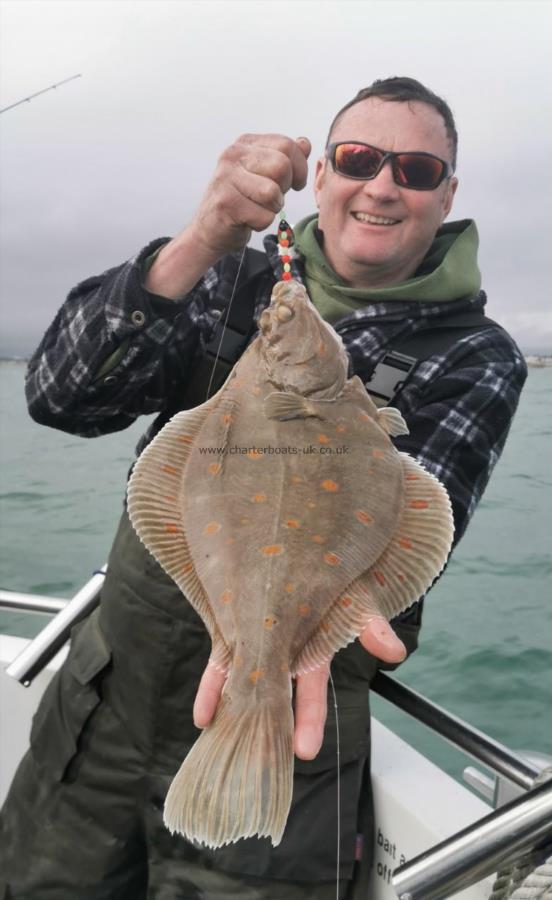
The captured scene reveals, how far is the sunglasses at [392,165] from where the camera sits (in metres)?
2.84

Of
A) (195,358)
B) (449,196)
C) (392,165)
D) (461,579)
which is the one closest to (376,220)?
(392,165)

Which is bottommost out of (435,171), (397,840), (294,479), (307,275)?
(397,840)

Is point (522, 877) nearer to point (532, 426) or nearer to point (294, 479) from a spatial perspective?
point (294, 479)

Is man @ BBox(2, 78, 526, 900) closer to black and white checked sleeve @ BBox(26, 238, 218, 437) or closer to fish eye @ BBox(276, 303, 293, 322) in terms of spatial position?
black and white checked sleeve @ BBox(26, 238, 218, 437)

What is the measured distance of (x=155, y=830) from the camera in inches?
97.0

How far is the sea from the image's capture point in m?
6.19

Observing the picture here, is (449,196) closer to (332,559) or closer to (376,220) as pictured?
(376,220)

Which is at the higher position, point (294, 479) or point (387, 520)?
point (294, 479)

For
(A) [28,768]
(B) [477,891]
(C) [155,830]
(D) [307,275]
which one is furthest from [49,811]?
(D) [307,275]

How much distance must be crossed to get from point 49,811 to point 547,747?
440 centimetres

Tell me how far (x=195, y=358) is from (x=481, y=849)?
1.91 meters

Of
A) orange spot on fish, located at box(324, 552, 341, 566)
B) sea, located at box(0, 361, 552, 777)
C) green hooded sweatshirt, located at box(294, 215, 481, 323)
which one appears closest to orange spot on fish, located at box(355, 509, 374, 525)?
orange spot on fish, located at box(324, 552, 341, 566)

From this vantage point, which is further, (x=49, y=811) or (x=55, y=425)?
(x=55, y=425)

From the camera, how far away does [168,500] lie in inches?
76.7
